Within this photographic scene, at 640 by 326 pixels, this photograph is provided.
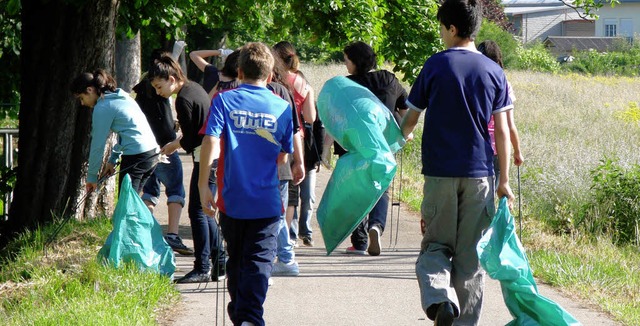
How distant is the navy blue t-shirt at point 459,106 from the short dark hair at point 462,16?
4.6 inches

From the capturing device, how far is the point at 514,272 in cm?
486

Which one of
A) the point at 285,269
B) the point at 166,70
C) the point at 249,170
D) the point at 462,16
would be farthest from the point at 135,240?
the point at 462,16

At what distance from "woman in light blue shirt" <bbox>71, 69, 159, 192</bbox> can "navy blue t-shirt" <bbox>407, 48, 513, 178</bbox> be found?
11.1ft

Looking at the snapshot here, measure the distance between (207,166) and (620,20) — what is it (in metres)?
109

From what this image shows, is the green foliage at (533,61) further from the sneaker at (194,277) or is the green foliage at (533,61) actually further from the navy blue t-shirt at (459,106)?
the navy blue t-shirt at (459,106)

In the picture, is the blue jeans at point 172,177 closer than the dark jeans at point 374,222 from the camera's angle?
No

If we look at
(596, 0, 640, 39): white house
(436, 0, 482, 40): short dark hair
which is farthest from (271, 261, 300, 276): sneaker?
(596, 0, 640, 39): white house

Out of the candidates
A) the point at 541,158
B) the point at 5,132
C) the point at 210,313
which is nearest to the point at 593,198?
the point at 541,158

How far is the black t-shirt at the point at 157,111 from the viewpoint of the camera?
28.8ft

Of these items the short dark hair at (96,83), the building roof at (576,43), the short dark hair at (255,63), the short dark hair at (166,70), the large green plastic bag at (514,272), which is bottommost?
the building roof at (576,43)

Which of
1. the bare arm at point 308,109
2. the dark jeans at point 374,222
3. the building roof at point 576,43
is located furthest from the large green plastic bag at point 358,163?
the building roof at point 576,43

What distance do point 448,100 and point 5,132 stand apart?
30.9ft

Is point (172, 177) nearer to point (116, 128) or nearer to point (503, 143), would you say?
point (116, 128)

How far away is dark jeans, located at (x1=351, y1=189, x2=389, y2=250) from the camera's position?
829 cm
